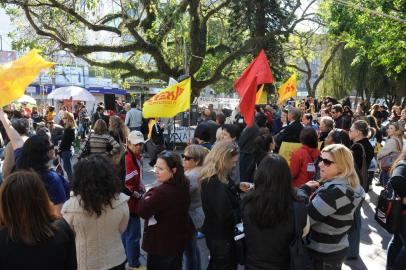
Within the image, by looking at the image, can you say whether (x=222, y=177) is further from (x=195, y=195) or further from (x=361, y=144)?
(x=361, y=144)

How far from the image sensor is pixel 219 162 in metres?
3.48

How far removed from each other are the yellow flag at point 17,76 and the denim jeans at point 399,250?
396 cm

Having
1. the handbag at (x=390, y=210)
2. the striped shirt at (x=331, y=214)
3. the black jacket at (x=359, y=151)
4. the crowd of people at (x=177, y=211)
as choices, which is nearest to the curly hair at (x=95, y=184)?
the crowd of people at (x=177, y=211)

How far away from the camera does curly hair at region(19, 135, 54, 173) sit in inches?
135

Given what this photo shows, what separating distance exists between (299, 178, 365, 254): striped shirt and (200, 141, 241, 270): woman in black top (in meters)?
0.61

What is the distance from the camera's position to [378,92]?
29078mm

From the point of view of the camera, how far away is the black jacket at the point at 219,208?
10.9 ft

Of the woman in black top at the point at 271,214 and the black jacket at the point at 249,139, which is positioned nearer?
the woman in black top at the point at 271,214

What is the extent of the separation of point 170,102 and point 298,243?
14.0 feet

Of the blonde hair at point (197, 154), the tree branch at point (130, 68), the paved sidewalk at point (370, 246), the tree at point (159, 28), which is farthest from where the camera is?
the tree branch at point (130, 68)

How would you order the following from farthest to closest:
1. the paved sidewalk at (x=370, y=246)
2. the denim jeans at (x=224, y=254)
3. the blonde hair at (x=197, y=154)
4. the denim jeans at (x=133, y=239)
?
the paved sidewalk at (x=370, y=246), the denim jeans at (x=133, y=239), the blonde hair at (x=197, y=154), the denim jeans at (x=224, y=254)

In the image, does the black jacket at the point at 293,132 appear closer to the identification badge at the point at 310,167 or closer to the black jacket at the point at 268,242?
the identification badge at the point at 310,167

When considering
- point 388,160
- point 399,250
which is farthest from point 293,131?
point 399,250

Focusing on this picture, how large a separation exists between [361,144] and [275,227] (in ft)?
10.1
